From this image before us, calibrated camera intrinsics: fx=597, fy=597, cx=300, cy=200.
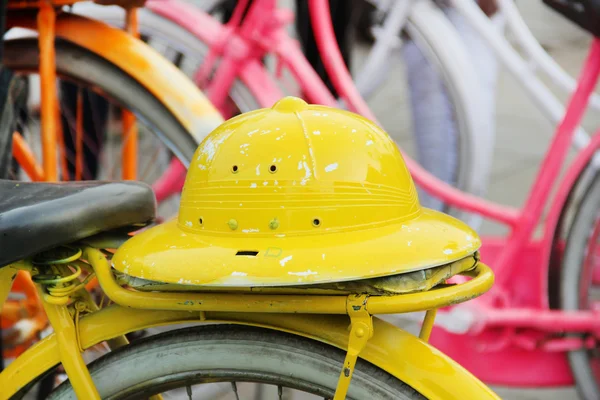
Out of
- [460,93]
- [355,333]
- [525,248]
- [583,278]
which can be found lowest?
[355,333]

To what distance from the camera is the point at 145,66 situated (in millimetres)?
1208

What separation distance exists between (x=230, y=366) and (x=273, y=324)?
70 mm

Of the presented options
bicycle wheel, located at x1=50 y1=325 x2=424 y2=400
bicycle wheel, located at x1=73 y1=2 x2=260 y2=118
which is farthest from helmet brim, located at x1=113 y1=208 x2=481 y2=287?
bicycle wheel, located at x1=73 y1=2 x2=260 y2=118

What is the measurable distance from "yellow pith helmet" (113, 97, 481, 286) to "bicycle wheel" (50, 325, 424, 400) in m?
0.13

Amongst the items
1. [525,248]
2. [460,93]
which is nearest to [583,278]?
[525,248]

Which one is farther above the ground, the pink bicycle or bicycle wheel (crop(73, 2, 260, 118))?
bicycle wheel (crop(73, 2, 260, 118))

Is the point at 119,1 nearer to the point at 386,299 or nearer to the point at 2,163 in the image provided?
the point at 2,163

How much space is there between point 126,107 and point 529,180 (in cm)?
270

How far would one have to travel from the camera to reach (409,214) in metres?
0.67

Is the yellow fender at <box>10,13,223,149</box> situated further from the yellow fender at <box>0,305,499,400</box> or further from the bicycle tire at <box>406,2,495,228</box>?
the bicycle tire at <box>406,2,495,228</box>

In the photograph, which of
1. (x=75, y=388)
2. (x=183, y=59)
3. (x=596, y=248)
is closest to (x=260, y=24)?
(x=183, y=59)

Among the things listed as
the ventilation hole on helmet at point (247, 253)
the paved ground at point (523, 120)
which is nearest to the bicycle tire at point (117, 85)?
the ventilation hole on helmet at point (247, 253)

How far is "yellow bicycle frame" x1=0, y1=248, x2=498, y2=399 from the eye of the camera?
61 centimetres

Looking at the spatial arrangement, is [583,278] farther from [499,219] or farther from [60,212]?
[60,212]
